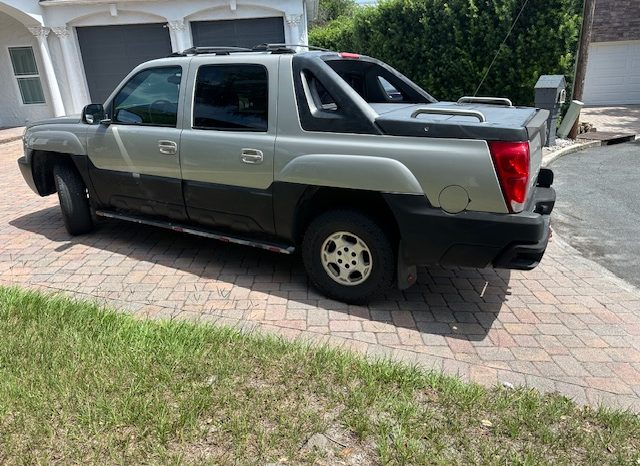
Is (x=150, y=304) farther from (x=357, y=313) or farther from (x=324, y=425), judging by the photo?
(x=324, y=425)

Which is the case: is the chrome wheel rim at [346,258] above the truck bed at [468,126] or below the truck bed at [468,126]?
below

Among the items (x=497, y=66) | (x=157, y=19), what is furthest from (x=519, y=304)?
(x=157, y=19)

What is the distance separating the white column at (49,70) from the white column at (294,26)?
266 inches

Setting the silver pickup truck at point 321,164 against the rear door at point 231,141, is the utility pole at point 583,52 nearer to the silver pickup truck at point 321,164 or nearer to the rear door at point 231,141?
the silver pickup truck at point 321,164

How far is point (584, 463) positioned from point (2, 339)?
356 cm

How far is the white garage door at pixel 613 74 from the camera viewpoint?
20703mm

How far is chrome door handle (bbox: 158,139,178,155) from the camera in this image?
4.35 m

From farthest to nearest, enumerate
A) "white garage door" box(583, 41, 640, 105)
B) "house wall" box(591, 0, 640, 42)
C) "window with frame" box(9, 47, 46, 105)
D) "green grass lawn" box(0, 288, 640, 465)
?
"white garage door" box(583, 41, 640, 105), "house wall" box(591, 0, 640, 42), "window with frame" box(9, 47, 46, 105), "green grass lawn" box(0, 288, 640, 465)

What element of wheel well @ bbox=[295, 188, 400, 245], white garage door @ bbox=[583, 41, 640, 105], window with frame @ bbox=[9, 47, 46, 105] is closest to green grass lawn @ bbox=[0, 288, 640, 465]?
wheel well @ bbox=[295, 188, 400, 245]

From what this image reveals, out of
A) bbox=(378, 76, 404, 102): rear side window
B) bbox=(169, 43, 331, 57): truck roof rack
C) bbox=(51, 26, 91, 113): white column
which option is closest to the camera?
bbox=(169, 43, 331, 57): truck roof rack

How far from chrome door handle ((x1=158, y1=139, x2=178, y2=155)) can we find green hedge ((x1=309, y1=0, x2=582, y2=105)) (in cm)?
924

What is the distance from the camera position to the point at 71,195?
17.5 ft

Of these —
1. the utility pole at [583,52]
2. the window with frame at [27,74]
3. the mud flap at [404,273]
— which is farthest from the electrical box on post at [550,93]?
the window with frame at [27,74]

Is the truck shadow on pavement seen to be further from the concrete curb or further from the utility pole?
the utility pole
